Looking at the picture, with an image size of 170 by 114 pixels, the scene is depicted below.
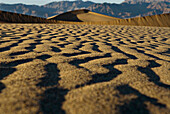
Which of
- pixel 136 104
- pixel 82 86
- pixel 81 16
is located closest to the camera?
pixel 136 104

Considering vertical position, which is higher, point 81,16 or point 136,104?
point 81,16

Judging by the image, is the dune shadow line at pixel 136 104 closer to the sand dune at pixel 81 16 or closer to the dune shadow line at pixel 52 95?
the dune shadow line at pixel 52 95

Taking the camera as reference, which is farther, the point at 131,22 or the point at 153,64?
the point at 131,22

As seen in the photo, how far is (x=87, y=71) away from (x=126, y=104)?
44 cm

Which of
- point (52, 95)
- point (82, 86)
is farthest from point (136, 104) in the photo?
point (52, 95)

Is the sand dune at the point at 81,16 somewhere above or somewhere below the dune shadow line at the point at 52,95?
above

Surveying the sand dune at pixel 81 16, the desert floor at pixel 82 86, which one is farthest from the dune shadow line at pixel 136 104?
the sand dune at pixel 81 16

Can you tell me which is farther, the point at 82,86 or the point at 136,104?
the point at 82,86

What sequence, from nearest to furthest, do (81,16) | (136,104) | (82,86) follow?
(136,104) → (82,86) → (81,16)

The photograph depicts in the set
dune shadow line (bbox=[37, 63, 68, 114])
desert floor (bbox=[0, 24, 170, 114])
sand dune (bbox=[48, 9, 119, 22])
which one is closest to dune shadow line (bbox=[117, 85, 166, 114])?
desert floor (bbox=[0, 24, 170, 114])

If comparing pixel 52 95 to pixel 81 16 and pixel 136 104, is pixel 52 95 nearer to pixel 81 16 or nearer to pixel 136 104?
pixel 136 104

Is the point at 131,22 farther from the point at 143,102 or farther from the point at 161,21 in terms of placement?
the point at 143,102

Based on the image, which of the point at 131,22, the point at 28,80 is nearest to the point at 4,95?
the point at 28,80

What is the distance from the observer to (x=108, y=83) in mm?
898
